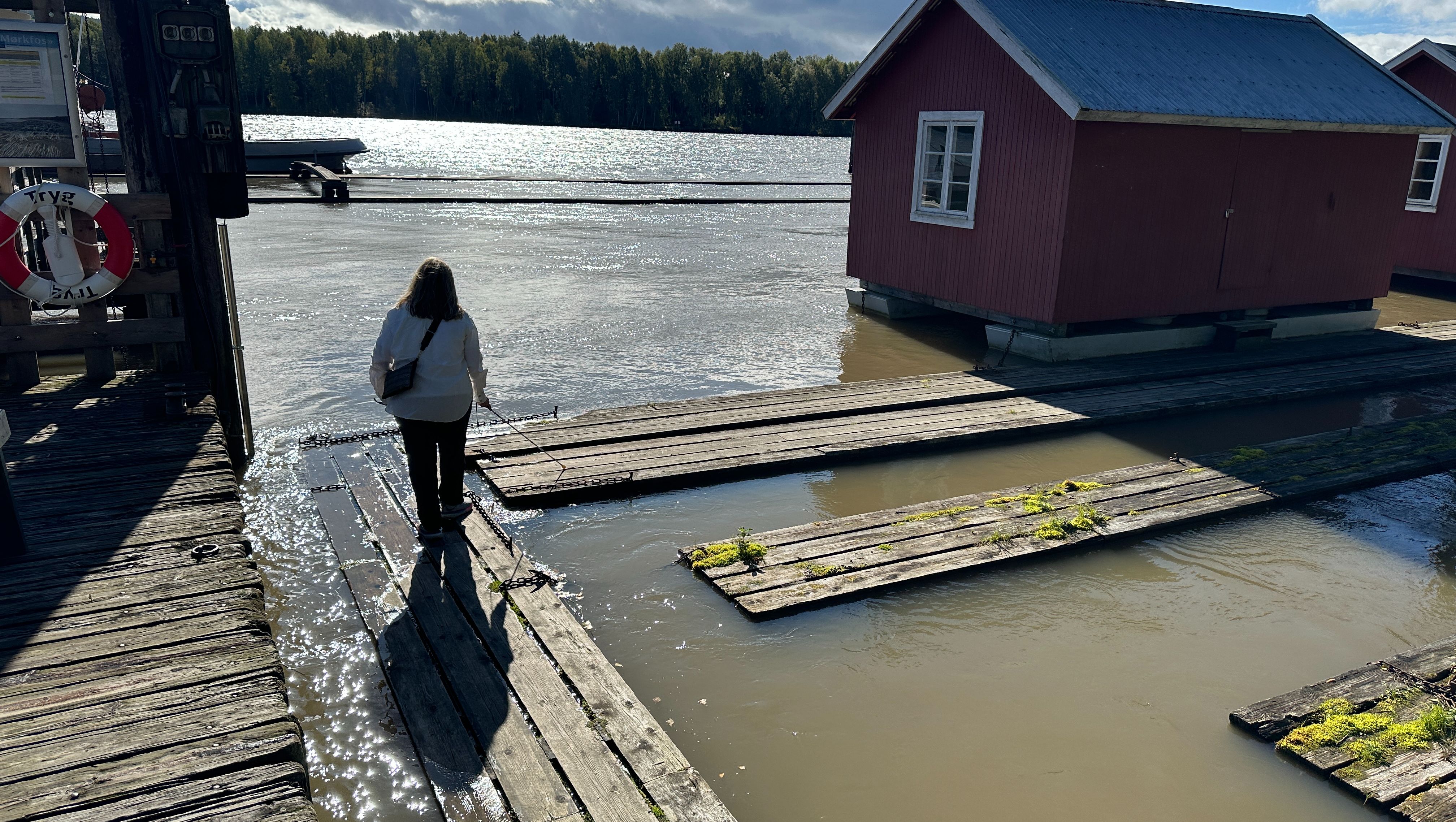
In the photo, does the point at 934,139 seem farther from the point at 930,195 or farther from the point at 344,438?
the point at 344,438

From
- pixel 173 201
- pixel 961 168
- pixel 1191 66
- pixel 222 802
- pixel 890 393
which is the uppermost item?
pixel 1191 66

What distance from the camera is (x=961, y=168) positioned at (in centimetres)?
1206

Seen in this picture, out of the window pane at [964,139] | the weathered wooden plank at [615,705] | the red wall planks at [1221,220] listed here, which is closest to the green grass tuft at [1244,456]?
the red wall planks at [1221,220]

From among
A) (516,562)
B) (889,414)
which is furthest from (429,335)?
(889,414)

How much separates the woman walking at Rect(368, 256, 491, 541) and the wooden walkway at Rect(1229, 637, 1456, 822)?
433 cm

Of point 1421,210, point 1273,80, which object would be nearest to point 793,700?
point 1273,80

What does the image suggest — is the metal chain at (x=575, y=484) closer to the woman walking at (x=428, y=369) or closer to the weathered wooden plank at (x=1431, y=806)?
the woman walking at (x=428, y=369)

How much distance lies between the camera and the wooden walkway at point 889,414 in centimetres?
718

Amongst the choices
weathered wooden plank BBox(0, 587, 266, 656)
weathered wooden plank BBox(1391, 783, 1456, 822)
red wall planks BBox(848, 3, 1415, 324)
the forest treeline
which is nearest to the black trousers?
weathered wooden plank BBox(0, 587, 266, 656)

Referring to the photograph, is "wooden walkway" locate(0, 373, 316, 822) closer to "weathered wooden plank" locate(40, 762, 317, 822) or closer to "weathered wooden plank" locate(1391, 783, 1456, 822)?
"weathered wooden plank" locate(40, 762, 317, 822)

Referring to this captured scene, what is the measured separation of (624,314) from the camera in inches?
531

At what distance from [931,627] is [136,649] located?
150 inches

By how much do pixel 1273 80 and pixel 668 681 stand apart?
11.8m

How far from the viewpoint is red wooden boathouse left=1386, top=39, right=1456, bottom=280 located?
17172mm
